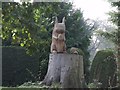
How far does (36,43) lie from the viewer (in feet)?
9.92

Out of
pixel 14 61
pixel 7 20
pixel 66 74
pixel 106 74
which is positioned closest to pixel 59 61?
pixel 66 74

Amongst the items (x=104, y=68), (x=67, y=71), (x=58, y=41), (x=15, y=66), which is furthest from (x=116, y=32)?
(x=15, y=66)

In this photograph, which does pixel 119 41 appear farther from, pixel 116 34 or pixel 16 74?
pixel 16 74

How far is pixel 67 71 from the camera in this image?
6.41 m

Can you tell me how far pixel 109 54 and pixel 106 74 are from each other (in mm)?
728

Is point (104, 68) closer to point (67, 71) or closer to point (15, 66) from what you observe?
point (67, 71)

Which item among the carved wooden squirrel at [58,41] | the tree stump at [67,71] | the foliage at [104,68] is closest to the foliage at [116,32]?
the foliage at [104,68]

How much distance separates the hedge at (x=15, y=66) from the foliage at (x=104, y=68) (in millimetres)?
2835

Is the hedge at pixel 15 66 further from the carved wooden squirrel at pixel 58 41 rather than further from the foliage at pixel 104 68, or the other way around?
the carved wooden squirrel at pixel 58 41

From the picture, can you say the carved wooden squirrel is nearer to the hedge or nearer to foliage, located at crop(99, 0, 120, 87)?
foliage, located at crop(99, 0, 120, 87)

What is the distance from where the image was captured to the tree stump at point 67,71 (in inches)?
251

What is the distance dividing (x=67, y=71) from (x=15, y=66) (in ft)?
17.1

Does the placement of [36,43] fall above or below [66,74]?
above

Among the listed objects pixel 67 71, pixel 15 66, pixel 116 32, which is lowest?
pixel 15 66
